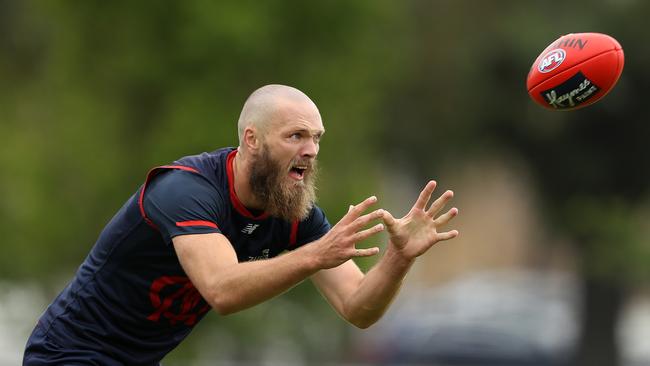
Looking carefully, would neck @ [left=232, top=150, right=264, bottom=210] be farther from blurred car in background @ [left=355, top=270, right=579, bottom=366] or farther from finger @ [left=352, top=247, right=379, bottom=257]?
blurred car in background @ [left=355, top=270, right=579, bottom=366]

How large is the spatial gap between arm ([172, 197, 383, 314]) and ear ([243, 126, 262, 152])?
2.05 ft

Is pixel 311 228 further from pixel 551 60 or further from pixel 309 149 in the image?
pixel 551 60

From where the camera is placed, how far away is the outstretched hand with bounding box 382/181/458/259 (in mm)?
6246

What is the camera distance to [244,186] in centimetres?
642

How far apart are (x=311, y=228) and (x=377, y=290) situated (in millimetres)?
515

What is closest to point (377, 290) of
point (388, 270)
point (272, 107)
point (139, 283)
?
point (388, 270)

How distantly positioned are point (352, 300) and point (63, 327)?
148cm

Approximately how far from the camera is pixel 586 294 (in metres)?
19.7

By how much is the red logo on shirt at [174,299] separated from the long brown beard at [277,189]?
22.2 inches

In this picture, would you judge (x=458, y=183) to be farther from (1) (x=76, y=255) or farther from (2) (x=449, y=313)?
(1) (x=76, y=255)

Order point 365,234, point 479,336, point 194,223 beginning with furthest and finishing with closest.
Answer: point 479,336 → point 194,223 → point 365,234

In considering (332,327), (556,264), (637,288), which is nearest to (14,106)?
(332,327)

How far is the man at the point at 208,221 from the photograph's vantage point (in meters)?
6.28

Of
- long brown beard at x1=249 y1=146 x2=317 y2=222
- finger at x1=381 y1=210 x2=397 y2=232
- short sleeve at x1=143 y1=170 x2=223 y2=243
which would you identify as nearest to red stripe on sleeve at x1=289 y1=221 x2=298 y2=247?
long brown beard at x1=249 y1=146 x2=317 y2=222
